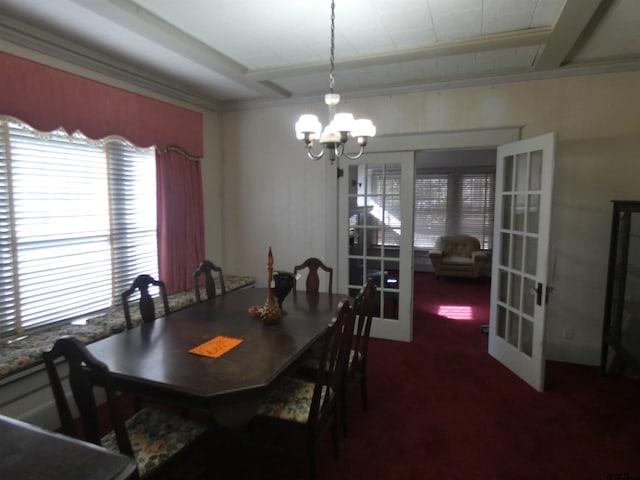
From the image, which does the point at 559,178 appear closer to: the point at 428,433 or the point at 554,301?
the point at 554,301

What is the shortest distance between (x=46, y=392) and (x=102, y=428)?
0.43 meters

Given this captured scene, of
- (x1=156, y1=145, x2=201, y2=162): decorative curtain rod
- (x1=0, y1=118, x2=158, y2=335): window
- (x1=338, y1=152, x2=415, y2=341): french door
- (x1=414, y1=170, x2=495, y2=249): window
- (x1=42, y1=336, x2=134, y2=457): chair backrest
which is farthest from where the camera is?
(x1=414, y1=170, x2=495, y2=249): window

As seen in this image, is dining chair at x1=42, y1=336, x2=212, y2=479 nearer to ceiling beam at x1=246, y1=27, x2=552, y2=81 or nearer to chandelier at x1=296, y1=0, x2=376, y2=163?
chandelier at x1=296, y1=0, x2=376, y2=163

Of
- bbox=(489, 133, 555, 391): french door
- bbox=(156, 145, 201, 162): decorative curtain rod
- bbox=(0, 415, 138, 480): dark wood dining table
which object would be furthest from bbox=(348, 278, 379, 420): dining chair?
bbox=(156, 145, 201, 162): decorative curtain rod

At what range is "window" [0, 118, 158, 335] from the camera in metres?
2.45

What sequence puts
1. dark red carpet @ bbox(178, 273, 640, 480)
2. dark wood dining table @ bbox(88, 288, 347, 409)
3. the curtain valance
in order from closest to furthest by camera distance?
dark wood dining table @ bbox(88, 288, 347, 409) < dark red carpet @ bbox(178, 273, 640, 480) < the curtain valance

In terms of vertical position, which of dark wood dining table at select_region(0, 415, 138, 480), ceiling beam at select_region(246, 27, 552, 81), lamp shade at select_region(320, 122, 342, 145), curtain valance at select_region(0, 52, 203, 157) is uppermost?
ceiling beam at select_region(246, 27, 552, 81)

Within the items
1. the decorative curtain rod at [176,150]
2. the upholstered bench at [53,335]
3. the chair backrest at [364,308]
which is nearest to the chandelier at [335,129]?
the chair backrest at [364,308]

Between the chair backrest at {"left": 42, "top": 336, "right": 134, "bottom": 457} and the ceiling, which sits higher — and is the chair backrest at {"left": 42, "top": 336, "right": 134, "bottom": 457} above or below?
below

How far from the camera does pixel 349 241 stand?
407cm

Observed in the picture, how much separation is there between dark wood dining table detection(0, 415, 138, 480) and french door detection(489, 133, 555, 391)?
2.91 metres

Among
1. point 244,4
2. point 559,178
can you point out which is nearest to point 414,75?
point 559,178

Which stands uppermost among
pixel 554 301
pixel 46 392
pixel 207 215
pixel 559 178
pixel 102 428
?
pixel 559 178

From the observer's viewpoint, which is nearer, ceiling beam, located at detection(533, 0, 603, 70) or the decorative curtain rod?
ceiling beam, located at detection(533, 0, 603, 70)
